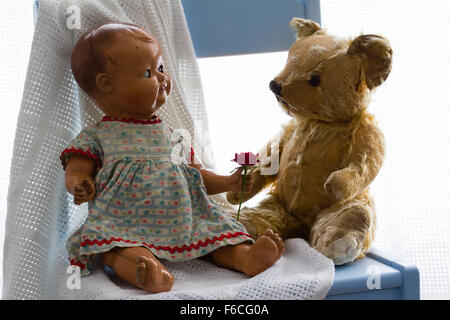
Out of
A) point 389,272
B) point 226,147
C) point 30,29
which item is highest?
point 30,29

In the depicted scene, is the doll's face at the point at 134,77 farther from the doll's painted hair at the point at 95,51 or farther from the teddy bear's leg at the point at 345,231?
the teddy bear's leg at the point at 345,231

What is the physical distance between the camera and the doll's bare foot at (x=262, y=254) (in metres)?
0.73

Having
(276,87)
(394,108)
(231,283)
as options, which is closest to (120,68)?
(276,87)

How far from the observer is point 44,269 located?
2.59 ft

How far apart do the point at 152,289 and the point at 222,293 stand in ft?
0.31

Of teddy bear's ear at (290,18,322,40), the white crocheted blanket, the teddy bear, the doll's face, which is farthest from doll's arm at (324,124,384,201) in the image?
the doll's face

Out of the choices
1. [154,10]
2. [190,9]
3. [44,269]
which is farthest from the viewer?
[190,9]

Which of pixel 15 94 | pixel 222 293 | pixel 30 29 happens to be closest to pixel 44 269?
pixel 222 293

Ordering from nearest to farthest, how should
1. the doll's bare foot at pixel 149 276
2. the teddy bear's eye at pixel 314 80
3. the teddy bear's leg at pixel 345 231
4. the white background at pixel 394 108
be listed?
the doll's bare foot at pixel 149 276
the teddy bear's leg at pixel 345 231
the teddy bear's eye at pixel 314 80
the white background at pixel 394 108

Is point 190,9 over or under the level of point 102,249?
over

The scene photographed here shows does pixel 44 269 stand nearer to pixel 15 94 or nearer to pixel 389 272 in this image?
pixel 15 94

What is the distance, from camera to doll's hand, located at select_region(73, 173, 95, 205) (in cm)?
74

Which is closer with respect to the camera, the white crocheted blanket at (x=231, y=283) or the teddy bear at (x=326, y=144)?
the white crocheted blanket at (x=231, y=283)

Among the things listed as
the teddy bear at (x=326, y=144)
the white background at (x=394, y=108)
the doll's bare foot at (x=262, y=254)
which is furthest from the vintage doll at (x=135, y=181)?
the white background at (x=394, y=108)
